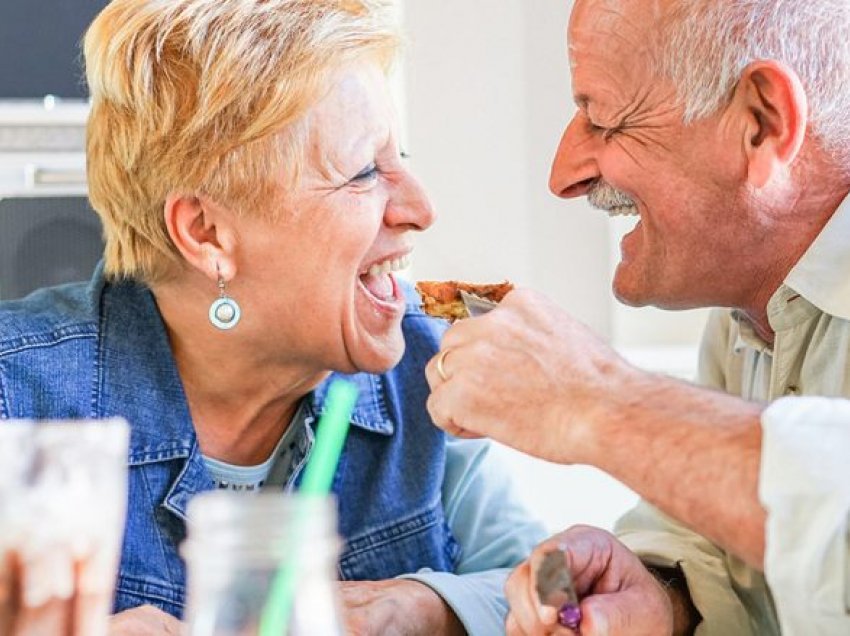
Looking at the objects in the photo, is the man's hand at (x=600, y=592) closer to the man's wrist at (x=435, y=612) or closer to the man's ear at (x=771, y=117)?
the man's wrist at (x=435, y=612)

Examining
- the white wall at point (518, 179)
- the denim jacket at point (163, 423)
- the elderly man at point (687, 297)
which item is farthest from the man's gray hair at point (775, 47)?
the white wall at point (518, 179)

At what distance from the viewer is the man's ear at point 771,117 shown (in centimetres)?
141

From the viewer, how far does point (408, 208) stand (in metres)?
1.73

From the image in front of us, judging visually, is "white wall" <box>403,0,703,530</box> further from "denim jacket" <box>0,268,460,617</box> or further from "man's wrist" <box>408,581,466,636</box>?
"man's wrist" <box>408,581,466,636</box>

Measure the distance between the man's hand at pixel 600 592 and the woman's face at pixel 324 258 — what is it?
0.47m

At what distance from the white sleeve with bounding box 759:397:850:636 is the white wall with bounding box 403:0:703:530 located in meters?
2.13

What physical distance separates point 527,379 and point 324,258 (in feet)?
1.88

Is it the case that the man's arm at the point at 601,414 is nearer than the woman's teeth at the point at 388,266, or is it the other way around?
the man's arm at the point at 601,414

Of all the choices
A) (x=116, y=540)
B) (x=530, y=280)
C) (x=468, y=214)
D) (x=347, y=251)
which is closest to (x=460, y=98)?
(x=468, y=214)

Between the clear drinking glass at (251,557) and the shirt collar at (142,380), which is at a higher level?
the clear drinking glass at (251,557)

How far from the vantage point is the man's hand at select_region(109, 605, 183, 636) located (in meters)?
1.23

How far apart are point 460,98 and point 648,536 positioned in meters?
1.76

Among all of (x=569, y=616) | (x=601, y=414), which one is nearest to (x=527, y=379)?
(x=601, y=414)

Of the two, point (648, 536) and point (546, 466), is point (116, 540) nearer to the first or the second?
point (648, 536)
